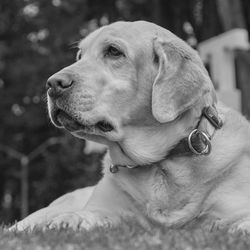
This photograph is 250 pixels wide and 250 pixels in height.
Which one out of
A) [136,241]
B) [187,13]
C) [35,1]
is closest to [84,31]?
[35,1]

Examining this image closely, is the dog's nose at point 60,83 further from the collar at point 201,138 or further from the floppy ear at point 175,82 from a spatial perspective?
the collar at point 201,138

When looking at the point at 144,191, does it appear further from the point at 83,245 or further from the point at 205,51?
the point at 205,51

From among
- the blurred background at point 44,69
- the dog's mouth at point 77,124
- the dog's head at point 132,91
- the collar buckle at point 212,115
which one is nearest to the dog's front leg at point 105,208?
the dog's head at point 132,91

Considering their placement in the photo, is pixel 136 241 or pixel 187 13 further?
pixel 187 13

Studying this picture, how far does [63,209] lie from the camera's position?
5508 millimetres

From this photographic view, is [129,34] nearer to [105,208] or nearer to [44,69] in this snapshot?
[105,208]

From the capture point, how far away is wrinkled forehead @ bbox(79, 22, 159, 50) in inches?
187

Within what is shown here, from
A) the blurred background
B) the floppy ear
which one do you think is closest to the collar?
the floppy ear

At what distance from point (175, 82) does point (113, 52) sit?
0.51 meters

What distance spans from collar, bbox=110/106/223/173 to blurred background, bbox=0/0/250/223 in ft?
34.2

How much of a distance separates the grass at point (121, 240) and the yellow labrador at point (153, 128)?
2.58 feet

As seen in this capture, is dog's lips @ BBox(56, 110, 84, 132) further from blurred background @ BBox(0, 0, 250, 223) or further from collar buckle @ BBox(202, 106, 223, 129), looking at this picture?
blurred background @ BBox(0, 0, 250, 223)

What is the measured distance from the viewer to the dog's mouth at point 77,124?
14.8 ft

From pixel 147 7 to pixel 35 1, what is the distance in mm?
3389
